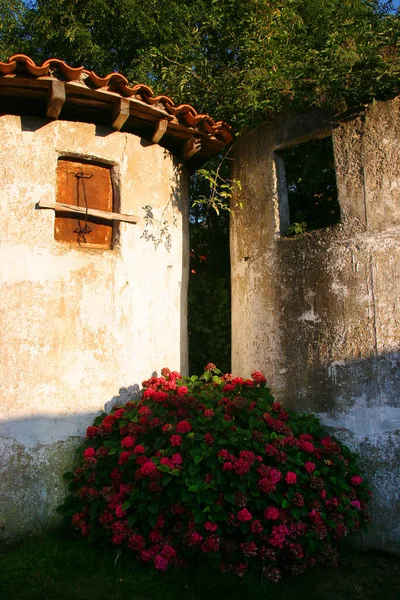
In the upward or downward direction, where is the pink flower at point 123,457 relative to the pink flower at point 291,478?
upward

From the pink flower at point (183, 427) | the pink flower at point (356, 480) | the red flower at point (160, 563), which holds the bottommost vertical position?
the red flower at point (160, 563)

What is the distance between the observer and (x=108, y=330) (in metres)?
5.27

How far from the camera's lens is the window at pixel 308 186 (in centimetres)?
570

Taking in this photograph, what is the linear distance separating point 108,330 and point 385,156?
3136mm

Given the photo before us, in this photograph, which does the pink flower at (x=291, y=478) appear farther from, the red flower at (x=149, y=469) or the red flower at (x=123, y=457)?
the red flower at (x=123, y=457)

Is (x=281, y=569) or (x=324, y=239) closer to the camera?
(x=281, y=569)

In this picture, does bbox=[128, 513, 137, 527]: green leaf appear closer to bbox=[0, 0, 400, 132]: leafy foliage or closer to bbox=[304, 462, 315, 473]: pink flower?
bbox=[304, 462, 315, 473]: pink flower

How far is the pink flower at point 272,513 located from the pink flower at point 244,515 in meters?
0.14

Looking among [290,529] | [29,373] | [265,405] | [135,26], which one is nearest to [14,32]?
[135,26]

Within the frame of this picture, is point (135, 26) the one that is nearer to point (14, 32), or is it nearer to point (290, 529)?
point (14, 32)

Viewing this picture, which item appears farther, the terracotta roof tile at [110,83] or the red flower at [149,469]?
the terracotta roof tile at [110,83]

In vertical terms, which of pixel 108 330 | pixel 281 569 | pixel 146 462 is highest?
pixel 108 330

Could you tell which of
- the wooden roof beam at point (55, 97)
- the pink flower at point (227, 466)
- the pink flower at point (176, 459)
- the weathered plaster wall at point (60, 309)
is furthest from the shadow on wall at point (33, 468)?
the wooden roof beam at point (55, 97)

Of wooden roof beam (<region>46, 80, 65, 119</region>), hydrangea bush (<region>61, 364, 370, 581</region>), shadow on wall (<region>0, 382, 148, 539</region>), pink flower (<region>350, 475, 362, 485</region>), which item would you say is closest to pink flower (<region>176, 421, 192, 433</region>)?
hydrangea bush (<region>61, 364, 370, 581</region>)
